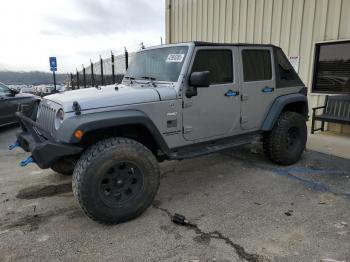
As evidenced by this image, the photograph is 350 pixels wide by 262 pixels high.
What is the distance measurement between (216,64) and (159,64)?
75 centimetres

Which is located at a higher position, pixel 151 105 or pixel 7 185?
pixel 151 105

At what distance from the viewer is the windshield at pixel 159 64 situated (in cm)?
363

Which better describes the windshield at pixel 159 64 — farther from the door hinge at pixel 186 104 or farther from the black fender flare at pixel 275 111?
the black fender flare at pixel 275 111

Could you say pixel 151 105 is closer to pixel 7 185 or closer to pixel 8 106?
pixel 7 185

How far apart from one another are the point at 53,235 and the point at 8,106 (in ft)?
21.2

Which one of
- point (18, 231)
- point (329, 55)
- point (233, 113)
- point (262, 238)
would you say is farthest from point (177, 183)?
point (329, 55)

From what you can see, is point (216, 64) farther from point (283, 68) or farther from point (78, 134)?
point (78, 134)

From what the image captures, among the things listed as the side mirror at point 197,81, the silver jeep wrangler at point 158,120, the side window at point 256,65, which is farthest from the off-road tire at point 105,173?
the side window at point 256,65

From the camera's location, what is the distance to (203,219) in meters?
3.16

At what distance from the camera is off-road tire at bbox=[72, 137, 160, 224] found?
9.27 ft

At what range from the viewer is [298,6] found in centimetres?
710

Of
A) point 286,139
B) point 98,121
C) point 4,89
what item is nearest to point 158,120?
point 98,121

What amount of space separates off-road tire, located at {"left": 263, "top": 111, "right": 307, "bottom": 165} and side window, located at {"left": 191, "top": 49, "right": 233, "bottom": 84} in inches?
47.9

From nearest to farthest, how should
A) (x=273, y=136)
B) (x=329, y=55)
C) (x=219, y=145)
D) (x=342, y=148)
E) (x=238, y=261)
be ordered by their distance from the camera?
(x=238, y=261)
(x=219, y=145)
(x=273, y=136)
(x=342, y=148)
(x=329, y=55)
